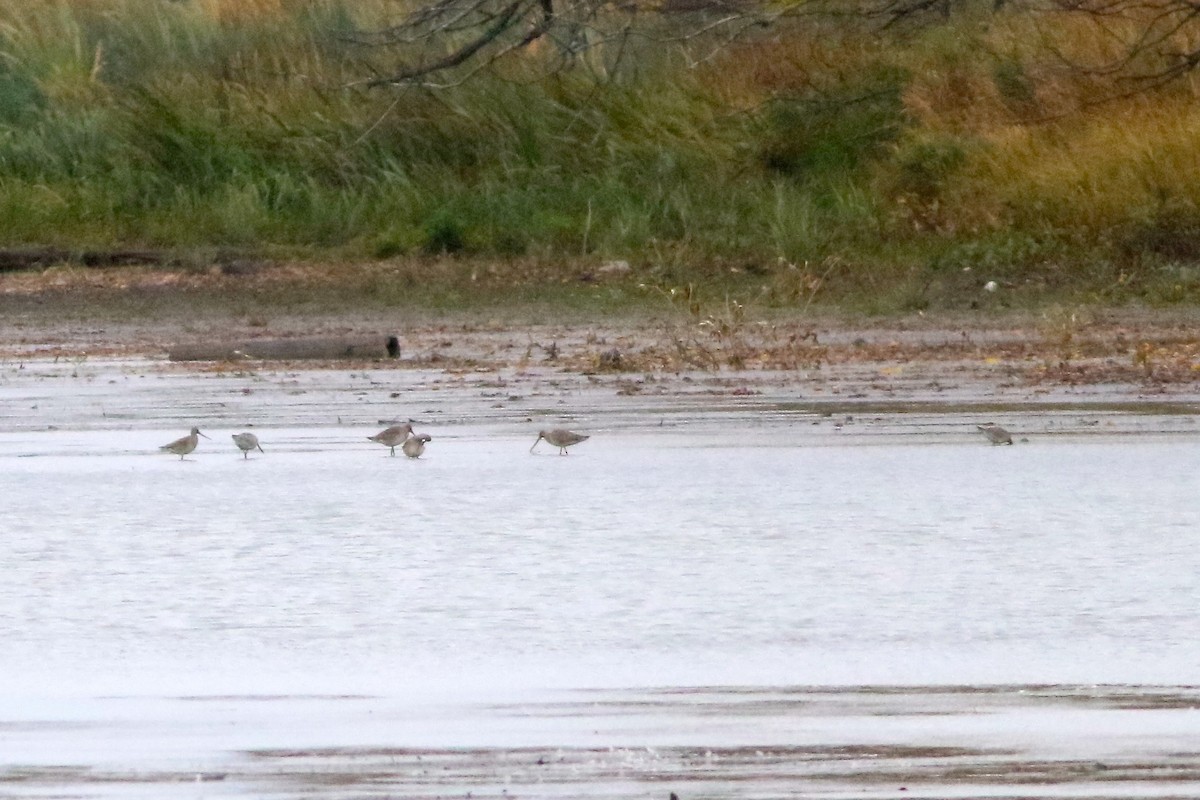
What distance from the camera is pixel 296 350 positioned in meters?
13.1

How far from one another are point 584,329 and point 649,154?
352 cm

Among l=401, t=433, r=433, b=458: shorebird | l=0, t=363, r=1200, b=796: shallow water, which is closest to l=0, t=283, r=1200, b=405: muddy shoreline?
l=0, t=363, r=1200, b=796: shallow water

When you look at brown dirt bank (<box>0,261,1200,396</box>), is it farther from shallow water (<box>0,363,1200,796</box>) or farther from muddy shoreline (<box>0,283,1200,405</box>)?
shallow water (<box>0,363,1200,796</box>)

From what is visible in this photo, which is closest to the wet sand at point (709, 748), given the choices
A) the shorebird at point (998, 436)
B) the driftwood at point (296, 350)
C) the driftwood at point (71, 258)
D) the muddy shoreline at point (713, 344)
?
the shorebird at point (998, 436)

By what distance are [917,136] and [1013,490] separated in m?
8.52

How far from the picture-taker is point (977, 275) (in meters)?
15.5

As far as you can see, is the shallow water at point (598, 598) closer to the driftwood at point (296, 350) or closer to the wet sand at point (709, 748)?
the wet sand at point (709, 748)

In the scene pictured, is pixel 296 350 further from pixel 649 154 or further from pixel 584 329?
pixel 649 154

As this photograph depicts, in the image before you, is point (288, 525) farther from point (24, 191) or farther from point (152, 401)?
point (24, 191)

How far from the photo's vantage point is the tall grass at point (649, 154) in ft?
52.5

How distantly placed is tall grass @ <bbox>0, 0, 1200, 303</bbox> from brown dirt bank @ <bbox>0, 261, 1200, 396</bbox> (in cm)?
76

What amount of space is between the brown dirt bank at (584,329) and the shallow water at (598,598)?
157 cm

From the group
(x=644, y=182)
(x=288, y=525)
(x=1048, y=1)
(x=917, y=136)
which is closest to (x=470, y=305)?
(x=644, y=182)

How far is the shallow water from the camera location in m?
4.93
